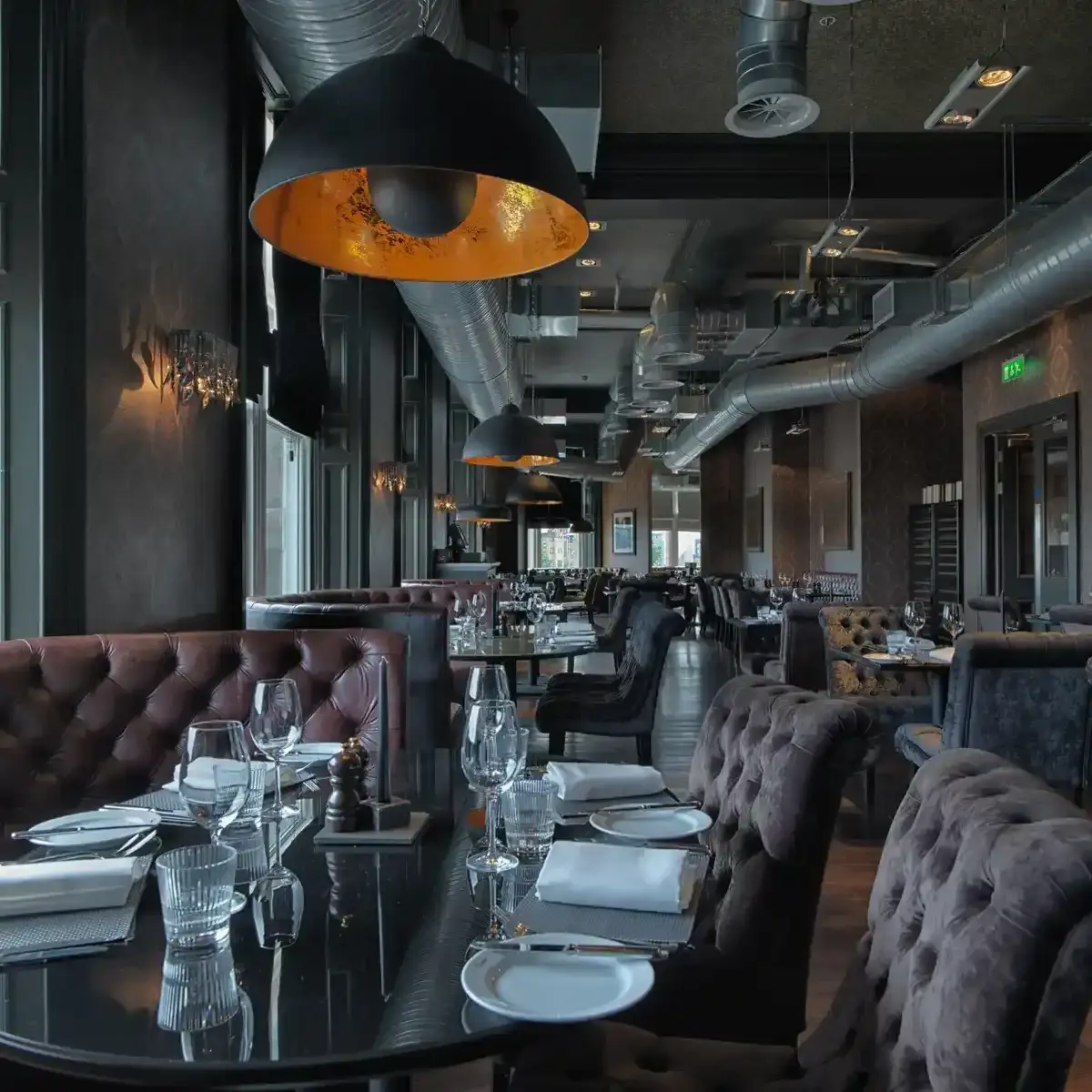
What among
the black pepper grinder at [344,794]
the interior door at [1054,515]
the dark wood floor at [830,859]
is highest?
the interior door at [1054,515]

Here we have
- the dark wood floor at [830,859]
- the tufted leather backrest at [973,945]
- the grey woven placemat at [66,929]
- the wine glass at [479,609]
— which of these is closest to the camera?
the tufted leather backrest at [973,945]

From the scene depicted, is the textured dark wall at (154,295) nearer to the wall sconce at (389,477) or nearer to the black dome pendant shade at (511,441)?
the black dome pendant shade at (511,441)

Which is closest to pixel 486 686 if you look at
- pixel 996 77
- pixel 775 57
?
pixel 775 57

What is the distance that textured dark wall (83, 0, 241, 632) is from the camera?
332 centimetres

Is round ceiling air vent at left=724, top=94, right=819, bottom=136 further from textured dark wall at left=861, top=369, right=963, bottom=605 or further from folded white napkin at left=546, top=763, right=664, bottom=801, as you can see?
textured dark wall at left=861, top=369, right=963, bottom=605

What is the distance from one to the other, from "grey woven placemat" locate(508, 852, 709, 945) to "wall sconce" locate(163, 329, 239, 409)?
3104mm

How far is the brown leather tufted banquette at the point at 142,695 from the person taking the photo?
112 inches

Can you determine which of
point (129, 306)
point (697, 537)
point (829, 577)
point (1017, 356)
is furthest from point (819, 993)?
point (697, 537)

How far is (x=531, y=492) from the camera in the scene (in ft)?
34.2

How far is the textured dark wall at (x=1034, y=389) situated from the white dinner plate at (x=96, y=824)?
754 centimetres

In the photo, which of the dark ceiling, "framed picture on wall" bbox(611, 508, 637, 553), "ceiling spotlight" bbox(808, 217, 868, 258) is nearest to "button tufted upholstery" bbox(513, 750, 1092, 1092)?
the dark ceiling

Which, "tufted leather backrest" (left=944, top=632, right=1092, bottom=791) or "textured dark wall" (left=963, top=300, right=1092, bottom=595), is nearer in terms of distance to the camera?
"tufted leather backrest" (left=944, top=632, right=1092, bottom=791)

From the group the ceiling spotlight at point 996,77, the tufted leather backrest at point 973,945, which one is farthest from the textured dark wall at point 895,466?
the tufted leather backrest at point 973,945

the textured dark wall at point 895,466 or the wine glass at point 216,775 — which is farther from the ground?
the textured dark wall at point 895,466
